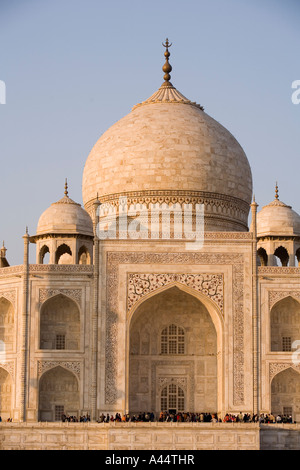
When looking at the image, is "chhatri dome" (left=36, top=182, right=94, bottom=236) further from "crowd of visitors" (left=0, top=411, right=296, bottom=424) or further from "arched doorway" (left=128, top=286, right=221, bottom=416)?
"crowd of visitors" (left=0, top=411, right=296, bottom=424)

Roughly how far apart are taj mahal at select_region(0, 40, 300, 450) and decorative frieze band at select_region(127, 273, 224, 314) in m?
0.03

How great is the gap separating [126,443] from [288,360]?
18.1ft

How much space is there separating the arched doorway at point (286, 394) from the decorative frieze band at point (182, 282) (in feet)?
8.66

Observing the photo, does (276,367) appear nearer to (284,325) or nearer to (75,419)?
(284,325)

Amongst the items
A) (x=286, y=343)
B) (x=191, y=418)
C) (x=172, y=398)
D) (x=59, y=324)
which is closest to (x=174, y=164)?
(x=59, y=324)

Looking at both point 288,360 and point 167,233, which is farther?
point 167,233

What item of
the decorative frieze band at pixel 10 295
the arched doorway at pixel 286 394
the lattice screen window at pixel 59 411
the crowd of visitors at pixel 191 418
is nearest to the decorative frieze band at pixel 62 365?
the lattice screen window at pixel 59 411

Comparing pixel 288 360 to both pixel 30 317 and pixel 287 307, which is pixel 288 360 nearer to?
pixel 287 307

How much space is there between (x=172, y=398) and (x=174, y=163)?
674 cm

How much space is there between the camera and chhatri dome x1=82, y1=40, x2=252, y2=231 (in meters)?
32.8

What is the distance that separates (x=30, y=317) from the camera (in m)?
30.0

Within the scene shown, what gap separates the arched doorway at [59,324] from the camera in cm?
3048
